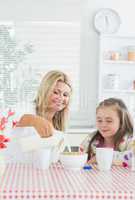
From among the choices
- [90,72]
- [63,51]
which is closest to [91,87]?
[90,72]

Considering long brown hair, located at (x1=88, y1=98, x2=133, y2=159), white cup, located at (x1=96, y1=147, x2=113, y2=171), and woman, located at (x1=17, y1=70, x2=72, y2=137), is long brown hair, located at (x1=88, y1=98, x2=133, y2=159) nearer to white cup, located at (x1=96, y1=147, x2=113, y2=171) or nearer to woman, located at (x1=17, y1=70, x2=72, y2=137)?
woman, located at (x1=17, y1=70, x2=72, y2=137)

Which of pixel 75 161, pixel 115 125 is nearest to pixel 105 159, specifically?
pixel 75 161

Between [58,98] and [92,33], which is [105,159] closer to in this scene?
[58,98]

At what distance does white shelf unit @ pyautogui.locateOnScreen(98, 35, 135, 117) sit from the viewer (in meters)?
5.38

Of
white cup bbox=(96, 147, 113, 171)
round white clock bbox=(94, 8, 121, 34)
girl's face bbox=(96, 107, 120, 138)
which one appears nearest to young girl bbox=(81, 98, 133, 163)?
girl's face bbox=(96, 107, 120, 138)

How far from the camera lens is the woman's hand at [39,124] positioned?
8.98 ft

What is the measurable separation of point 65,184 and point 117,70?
3.69 metres

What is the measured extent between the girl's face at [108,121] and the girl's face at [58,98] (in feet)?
1.08

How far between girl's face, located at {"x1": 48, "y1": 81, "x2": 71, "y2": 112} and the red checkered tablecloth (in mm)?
798

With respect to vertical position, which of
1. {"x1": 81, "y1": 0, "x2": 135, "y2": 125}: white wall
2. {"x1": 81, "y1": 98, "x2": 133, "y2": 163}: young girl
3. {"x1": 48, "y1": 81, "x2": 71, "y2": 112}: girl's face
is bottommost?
{"x1": 81, "y1": 98, "x2": 133, "y2": 163}: young girl

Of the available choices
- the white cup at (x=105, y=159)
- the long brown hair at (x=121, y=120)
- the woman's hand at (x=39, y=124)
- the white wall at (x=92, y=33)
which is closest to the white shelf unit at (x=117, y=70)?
the white wall at (x=92, y=33)

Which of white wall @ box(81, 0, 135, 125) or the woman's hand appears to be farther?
white wall @ box(81, 0, 135, 125)

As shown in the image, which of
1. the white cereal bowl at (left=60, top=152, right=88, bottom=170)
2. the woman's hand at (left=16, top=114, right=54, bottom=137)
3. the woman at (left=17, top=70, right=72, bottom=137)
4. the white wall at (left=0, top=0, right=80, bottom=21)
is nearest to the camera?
the white cereal bowl at (left=60, top=152, right=88, bottom=170)

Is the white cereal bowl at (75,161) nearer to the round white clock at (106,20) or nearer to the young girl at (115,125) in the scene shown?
the young girl at (115,125)
